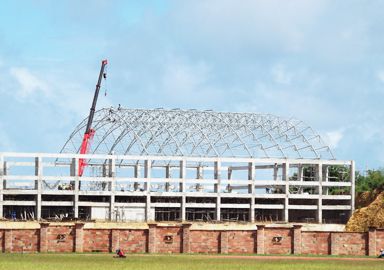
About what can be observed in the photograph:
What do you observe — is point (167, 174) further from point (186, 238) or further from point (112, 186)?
point (186, 238)

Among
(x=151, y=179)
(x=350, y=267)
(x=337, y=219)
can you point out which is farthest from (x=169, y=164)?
(x=350, y=267)

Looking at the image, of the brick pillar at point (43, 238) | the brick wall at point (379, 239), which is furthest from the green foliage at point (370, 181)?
the brick pillar at point (43, 238)

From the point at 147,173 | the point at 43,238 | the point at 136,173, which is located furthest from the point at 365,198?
the point at 43,238

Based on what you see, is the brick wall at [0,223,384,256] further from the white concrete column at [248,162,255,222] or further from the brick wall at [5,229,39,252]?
the white concrete column at [248,162,255,222]

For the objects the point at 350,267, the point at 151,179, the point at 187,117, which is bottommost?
the point at 350,267

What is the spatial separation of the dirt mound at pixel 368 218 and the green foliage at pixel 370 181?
28.8m

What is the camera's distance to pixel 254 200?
147m

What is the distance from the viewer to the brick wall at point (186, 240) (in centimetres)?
8700

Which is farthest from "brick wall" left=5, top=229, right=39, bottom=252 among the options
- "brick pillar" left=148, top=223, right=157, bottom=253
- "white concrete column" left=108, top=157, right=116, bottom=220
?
"white concrete column" left=108, top=157, right=116, bottom=220

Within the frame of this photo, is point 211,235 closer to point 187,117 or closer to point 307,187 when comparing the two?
point 187,117

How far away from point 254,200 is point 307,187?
12720 mm

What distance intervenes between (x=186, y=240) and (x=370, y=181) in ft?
258

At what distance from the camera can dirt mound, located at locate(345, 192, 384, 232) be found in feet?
385

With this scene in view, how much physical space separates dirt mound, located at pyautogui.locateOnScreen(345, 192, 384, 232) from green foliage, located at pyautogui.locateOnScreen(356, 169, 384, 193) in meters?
28.8
